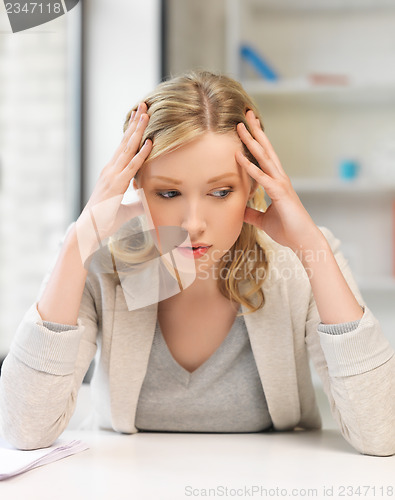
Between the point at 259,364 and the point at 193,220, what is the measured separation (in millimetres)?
304

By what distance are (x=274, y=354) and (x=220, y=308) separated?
0.48ft

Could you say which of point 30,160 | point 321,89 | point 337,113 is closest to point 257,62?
point 321,89

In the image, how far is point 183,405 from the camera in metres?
1.18

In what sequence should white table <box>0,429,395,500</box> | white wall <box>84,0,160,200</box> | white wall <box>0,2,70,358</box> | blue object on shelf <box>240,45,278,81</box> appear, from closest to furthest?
white table <box>0,429,395,500</box>, white wall <box>0,2,70,358</box>, white wall <box>84,0,160,200</box>, blue object on shelf <box>240,45,278,81</box>

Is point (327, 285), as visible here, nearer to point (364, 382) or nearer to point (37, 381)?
point (364, 382)

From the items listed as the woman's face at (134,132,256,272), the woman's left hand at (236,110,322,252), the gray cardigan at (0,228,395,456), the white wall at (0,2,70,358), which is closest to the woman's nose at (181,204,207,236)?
the woman's face at (134,132,256,272)

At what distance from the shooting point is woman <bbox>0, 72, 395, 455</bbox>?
102 cm

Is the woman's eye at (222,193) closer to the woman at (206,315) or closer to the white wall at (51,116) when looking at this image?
the woman at (206,315)

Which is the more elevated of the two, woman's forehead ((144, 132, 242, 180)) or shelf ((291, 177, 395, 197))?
woman's forehead ((144, 132, 242, 180))

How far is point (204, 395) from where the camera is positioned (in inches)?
46.5

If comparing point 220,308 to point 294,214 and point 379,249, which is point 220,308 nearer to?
point 294,214

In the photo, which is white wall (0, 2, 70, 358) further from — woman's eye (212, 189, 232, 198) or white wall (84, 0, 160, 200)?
woman's eye (212, 189, 232, 198)

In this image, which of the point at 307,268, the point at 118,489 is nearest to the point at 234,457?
the point at 118,489

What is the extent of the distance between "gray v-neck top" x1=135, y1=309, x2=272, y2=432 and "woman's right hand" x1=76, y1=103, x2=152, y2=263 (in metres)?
0.23
